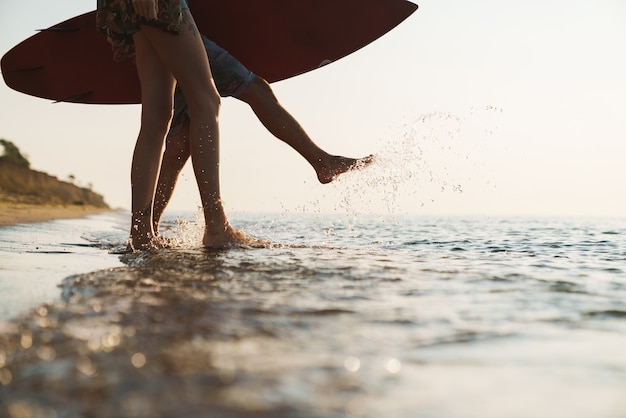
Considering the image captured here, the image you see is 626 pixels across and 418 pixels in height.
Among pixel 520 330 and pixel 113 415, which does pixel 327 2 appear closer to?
pixel 520 330

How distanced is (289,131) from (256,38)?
1.10 m

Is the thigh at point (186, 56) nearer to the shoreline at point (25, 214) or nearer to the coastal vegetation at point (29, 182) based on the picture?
the shoreline at point (25, 214)

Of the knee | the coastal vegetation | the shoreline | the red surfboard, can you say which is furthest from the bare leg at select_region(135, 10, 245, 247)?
the coastal vegetation

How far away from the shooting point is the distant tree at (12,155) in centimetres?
3759

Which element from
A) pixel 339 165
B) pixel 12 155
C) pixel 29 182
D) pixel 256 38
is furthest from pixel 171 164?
pixel 12 155

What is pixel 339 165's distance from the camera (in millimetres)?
3330

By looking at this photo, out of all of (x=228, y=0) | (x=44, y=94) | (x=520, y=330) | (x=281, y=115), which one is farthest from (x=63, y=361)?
(x=44, y=94)

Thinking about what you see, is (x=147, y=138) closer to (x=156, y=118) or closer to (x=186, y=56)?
(x=156, y=118)

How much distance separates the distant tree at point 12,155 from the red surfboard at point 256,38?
1438 inches

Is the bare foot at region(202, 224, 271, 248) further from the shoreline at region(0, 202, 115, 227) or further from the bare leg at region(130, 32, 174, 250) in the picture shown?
the shoreline at region(0, 202, 115, 227)

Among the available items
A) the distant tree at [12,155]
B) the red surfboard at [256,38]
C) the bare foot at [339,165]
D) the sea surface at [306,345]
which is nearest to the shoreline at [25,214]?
the red surfboard at [256,38]

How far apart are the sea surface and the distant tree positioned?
39688mm

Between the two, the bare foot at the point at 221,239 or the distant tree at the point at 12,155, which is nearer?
the bare foot at the point at 221,239

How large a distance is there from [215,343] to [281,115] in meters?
2.40
